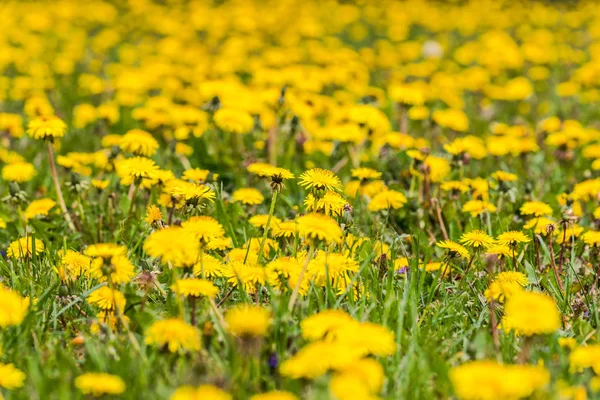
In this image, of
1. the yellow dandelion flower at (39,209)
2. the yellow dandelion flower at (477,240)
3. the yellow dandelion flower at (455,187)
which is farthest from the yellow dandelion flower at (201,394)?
the yellow dandelion flower at (455,187)

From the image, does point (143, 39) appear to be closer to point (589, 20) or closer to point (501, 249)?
point (589, 20)

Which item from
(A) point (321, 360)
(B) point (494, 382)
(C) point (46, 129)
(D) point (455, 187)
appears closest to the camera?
(B) point (494, 382)

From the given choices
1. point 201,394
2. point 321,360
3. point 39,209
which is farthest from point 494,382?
point 39,209

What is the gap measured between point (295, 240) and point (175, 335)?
604 millimetres

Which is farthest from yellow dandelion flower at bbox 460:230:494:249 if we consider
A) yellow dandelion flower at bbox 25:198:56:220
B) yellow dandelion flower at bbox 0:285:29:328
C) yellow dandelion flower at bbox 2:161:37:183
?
yellow dandelion flower at bbox 2:161:37:183

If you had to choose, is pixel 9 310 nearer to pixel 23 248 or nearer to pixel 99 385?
pixel 99 385

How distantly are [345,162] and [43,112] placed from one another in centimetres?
171

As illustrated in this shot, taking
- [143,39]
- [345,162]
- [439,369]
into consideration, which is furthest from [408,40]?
[439,369]

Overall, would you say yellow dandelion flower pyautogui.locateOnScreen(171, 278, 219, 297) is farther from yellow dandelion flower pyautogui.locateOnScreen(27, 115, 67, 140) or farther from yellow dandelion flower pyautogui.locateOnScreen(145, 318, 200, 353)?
yellow dandelion flower pyautogui.locateOnScreen(27, 115, 67, 140)

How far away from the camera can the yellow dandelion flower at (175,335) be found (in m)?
1.75

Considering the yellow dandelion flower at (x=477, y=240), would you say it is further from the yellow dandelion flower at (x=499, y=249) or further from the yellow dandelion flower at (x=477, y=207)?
the yellow dandelion flower at (x=477, y=207)

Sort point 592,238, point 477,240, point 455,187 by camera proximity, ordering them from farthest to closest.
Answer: point 455,187 → point 592,238 → point 477,240

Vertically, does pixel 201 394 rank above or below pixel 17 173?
below

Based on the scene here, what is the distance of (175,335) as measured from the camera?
175 centimetres
